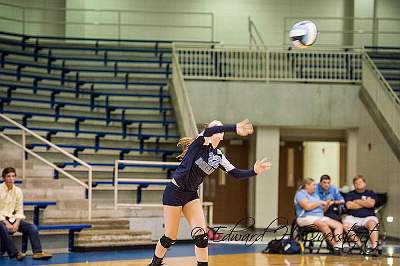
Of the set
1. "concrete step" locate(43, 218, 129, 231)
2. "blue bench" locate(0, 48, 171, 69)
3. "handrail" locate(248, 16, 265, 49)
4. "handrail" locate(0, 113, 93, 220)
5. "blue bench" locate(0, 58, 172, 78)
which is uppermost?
"handrail" locate(248, 16, 265, 49)

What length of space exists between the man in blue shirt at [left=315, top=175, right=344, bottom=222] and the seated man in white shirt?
5.13m

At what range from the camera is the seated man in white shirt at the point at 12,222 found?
11727mm

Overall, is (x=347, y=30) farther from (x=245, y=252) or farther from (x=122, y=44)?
(x=245, y=252)

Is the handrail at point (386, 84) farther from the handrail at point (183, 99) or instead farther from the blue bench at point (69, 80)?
the blue bench at point (69, 80)

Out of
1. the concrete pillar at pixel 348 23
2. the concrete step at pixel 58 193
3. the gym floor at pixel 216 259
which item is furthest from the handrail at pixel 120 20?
the gym floor at pixel 216 259

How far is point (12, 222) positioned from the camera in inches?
470

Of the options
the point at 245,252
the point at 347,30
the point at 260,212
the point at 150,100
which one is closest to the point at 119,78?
the point at 150,100

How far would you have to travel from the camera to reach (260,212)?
64.1ft

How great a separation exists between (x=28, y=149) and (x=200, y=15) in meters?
8.76

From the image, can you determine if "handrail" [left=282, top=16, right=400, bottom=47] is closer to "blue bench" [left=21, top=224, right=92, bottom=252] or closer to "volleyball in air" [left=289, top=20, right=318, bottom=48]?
"volleyball in air" [left=289, top=20, right=318, bottom=48]

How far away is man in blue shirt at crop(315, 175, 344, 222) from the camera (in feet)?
46.0

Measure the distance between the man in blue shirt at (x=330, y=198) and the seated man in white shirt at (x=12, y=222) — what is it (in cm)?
513

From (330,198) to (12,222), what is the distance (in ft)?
18.6

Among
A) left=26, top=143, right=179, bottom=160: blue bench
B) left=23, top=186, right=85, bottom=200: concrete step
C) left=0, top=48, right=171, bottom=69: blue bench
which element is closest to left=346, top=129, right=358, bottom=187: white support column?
left=26, top=143, right=179, bottom=160: blue bench
